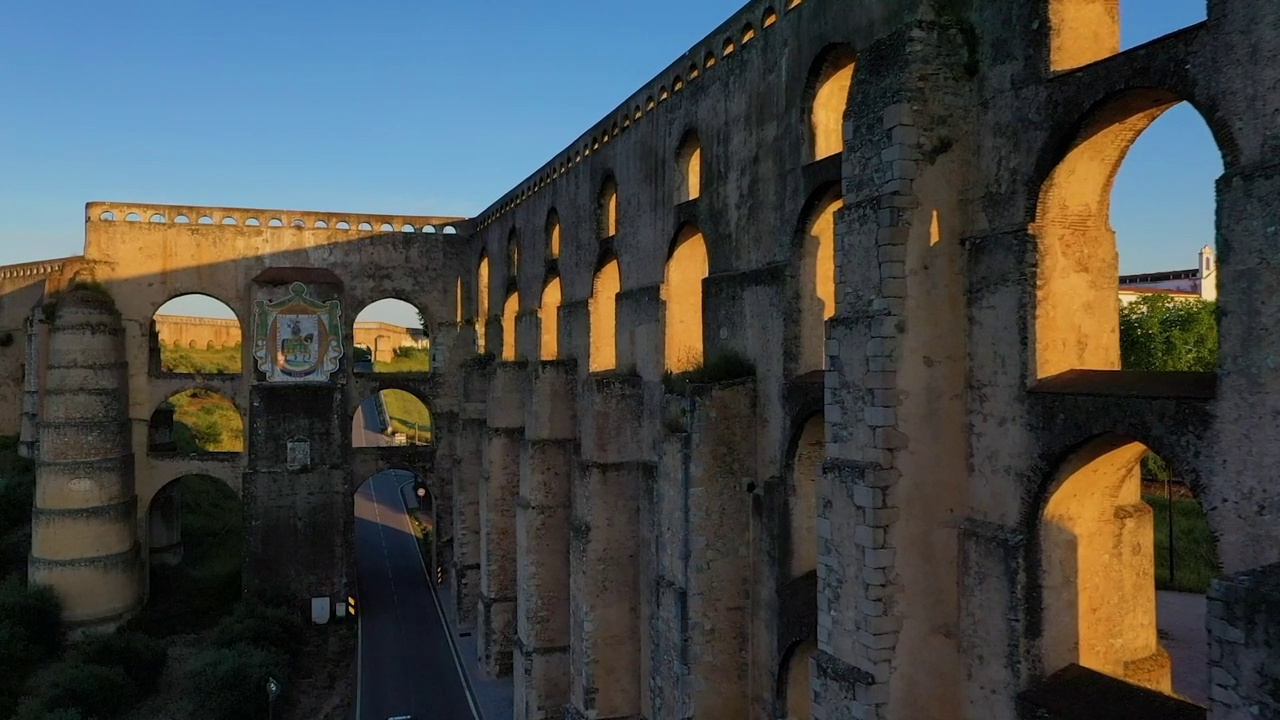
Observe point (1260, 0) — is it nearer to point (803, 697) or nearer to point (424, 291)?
point (803, 697)

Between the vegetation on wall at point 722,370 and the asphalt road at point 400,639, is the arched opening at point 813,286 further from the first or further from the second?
the asphalt road at point 400,639

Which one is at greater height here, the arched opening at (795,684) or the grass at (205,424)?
the grass at (205,424)

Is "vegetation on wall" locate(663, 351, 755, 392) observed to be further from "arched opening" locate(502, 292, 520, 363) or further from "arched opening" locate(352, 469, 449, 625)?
"arched opening" locate(352, 469, 449, 625)

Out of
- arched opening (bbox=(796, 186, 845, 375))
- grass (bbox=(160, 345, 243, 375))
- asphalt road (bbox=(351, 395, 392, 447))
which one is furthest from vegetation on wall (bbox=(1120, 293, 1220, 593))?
grass (bbox=(160, 345, 243, 375))

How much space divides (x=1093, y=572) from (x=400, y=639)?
2137 centimetres

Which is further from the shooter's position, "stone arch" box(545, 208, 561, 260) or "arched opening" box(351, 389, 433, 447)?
"arched opening" box(351, 389, 433, 447)

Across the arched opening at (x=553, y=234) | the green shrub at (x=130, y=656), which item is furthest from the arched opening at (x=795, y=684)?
the green shrub at (x=130, y=656)

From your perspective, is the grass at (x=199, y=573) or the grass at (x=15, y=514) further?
the grass at (x=15, y=514)

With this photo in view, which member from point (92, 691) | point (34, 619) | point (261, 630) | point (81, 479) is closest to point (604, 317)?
point (261, 630)

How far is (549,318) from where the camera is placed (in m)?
20.7

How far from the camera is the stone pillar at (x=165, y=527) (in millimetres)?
28641

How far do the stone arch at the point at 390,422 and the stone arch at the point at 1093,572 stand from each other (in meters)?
42.9

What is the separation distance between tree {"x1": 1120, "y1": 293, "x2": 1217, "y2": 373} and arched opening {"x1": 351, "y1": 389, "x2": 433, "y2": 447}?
34.5 metres

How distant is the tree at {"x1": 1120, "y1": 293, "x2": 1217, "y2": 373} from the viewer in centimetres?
2455
